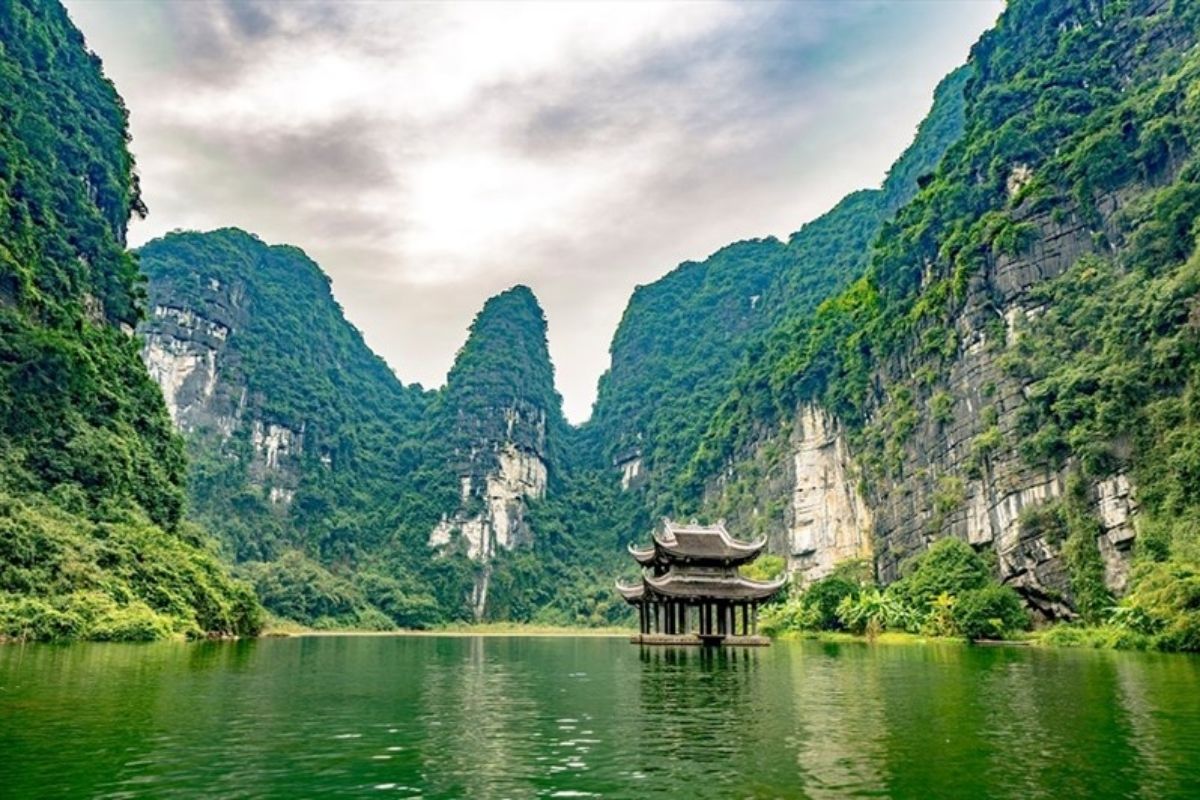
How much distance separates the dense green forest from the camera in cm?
3244

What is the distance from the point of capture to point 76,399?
139ft

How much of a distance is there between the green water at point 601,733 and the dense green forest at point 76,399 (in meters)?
11.7

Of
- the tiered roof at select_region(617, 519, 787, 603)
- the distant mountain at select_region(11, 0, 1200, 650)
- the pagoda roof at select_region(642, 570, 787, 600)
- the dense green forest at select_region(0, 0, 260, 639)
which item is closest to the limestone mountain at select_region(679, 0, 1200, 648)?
the distant mountain at select_region(11, 0, 1200, 650)

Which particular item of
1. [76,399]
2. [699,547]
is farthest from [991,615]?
[76,399]

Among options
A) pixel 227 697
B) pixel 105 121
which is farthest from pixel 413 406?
pixel 227 697

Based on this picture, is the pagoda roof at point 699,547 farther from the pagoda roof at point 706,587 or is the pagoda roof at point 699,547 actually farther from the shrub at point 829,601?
the shrub at point 829,601

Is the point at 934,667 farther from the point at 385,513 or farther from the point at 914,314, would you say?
the point at 385,513

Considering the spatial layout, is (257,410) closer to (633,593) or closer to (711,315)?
(711,315)

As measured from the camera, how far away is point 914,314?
2324 inches

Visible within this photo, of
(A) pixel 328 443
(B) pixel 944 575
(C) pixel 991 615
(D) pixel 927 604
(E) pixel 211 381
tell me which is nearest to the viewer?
(C) pixel 991 615

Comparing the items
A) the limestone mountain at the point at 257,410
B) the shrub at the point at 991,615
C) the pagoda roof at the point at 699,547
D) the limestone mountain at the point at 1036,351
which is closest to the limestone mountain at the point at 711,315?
the limestone mountain at the point at 1036,351

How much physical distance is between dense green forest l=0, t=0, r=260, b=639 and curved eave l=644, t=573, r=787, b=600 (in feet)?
60.7

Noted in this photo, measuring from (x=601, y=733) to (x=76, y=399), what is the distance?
3916 centimetres

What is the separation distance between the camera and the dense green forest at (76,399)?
3244 centimetres
